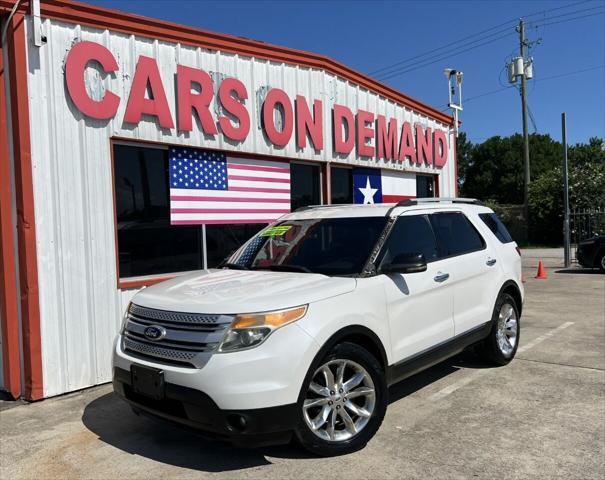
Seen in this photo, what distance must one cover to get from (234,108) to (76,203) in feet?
8.71

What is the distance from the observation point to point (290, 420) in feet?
11.3

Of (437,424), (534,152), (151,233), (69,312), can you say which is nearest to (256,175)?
(151,233)

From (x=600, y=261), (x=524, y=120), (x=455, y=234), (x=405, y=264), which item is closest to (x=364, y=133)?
(x=455, y=234)

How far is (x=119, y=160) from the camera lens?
639 cm

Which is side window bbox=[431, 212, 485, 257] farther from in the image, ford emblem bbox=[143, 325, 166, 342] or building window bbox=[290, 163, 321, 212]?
building window bbox=[290, 163, 321, 212]

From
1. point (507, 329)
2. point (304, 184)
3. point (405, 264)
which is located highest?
point (304, 184)

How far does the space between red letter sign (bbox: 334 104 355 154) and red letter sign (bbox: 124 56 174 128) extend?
347cm

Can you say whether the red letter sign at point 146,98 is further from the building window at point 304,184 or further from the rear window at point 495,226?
the rear window at point 495,226

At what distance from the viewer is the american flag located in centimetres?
707

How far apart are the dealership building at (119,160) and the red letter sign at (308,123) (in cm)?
3

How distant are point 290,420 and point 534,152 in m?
52.3

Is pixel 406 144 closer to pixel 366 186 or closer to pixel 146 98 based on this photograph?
pixel 366 186

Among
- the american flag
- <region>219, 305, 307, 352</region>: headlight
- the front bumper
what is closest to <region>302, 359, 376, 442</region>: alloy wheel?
the front bumper

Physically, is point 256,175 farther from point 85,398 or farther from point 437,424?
point 437,424
